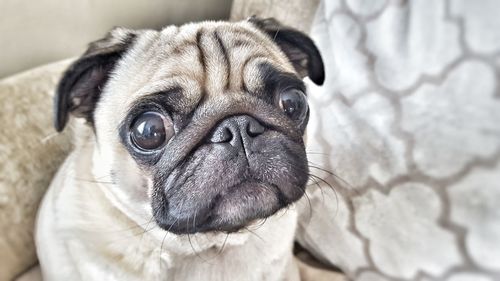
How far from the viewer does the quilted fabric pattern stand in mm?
981

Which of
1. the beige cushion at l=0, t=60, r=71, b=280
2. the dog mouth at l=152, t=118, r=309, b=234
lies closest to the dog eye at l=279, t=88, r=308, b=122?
the dog mouth at l=152, t=118, r=309, b=234

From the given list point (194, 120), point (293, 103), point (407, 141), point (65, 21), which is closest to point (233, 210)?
point (194, 120)

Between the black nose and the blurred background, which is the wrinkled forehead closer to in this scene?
the black nose

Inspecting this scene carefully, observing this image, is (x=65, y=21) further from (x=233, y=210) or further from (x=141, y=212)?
(x=233, y=210)

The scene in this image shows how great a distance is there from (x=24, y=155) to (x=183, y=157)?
27.9 inches

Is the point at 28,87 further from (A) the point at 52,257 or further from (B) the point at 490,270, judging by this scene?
(B) the point at 490,270

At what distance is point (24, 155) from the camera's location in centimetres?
145

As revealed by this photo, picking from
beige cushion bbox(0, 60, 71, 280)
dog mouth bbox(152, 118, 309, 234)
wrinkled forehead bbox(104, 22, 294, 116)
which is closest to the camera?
dog mouth bbox(152, 118, 309, 234)

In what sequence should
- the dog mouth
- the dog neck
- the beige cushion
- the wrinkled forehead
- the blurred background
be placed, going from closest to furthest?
the dog mouth
the wrinkled forehead
the dog neck
the beige cushion
the blurred background

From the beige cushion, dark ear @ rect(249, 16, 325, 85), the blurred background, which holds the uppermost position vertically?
dark ear @ rect(249, 16, 325, 85)

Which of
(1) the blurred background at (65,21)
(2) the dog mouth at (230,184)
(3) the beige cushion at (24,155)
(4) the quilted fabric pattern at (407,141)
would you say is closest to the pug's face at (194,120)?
(2) the dog mouth at (230,184)

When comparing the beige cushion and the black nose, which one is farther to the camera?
the beige cushion

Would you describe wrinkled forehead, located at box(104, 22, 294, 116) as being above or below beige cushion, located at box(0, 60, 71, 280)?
above

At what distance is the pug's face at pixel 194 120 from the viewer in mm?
951
